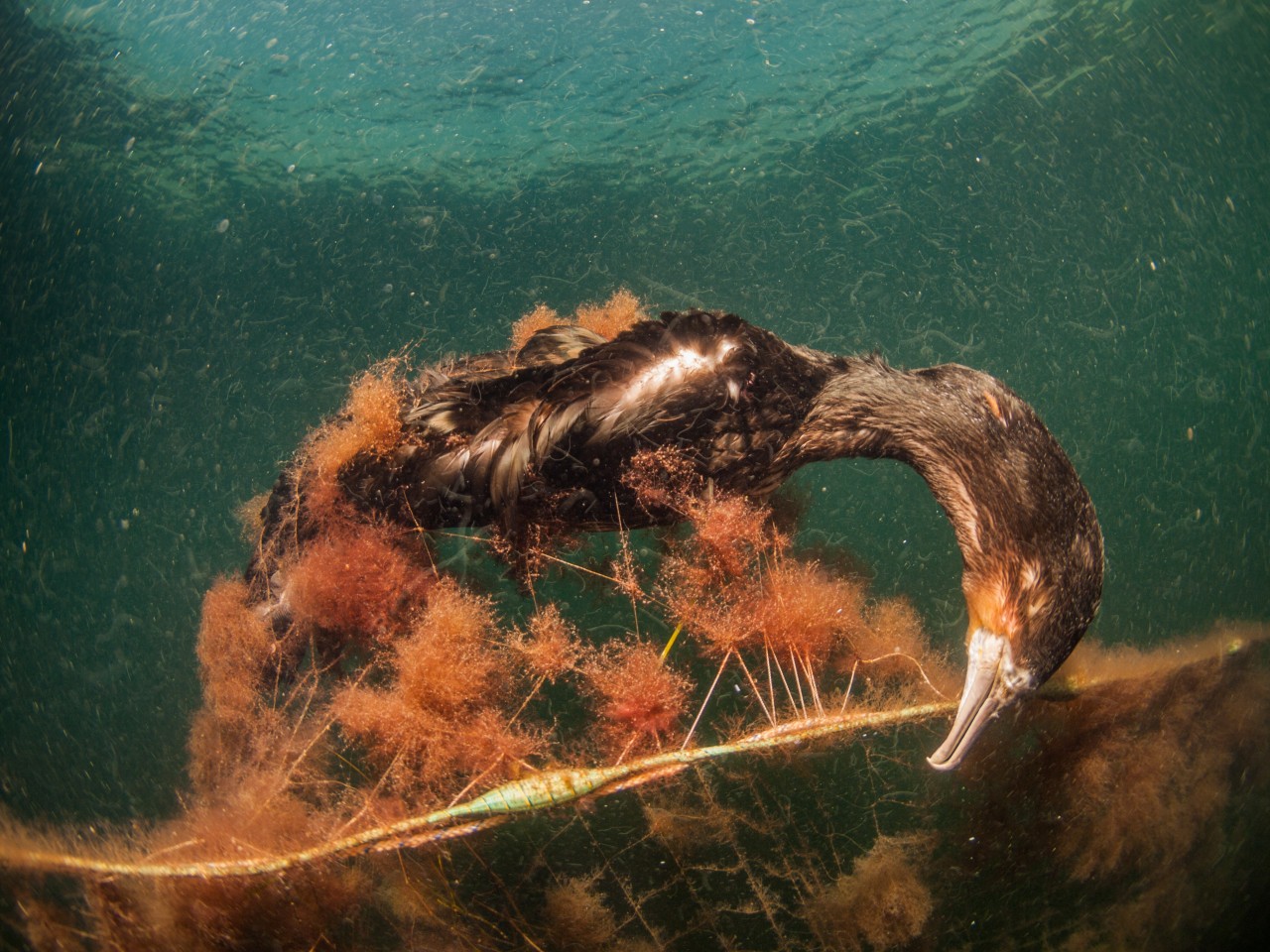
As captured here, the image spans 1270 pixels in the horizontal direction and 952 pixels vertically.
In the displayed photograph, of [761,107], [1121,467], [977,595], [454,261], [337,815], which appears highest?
[761,107]

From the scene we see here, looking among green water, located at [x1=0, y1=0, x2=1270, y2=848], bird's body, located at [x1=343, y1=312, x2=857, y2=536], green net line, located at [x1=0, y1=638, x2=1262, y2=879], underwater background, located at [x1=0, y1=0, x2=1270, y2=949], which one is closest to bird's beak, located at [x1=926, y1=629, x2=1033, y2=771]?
green net line, located at [x1=0, y1=638, x2=1262, y2=879]

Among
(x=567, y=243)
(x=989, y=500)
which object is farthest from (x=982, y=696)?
(x=567, y=243)

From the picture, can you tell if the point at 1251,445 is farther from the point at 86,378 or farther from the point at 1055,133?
the point at 86,378

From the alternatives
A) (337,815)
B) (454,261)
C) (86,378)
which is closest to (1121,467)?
(454,261)

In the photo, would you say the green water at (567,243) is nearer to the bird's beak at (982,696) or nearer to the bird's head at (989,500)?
the bird's head at (989,500)

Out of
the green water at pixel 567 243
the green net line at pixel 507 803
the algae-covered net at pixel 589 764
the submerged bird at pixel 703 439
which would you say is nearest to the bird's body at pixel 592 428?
the submerged bird at pixel 703 439

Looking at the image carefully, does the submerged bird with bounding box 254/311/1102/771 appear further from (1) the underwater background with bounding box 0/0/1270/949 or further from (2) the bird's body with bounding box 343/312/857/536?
(1) the underwater background with bounding box 0/0/1270/949
